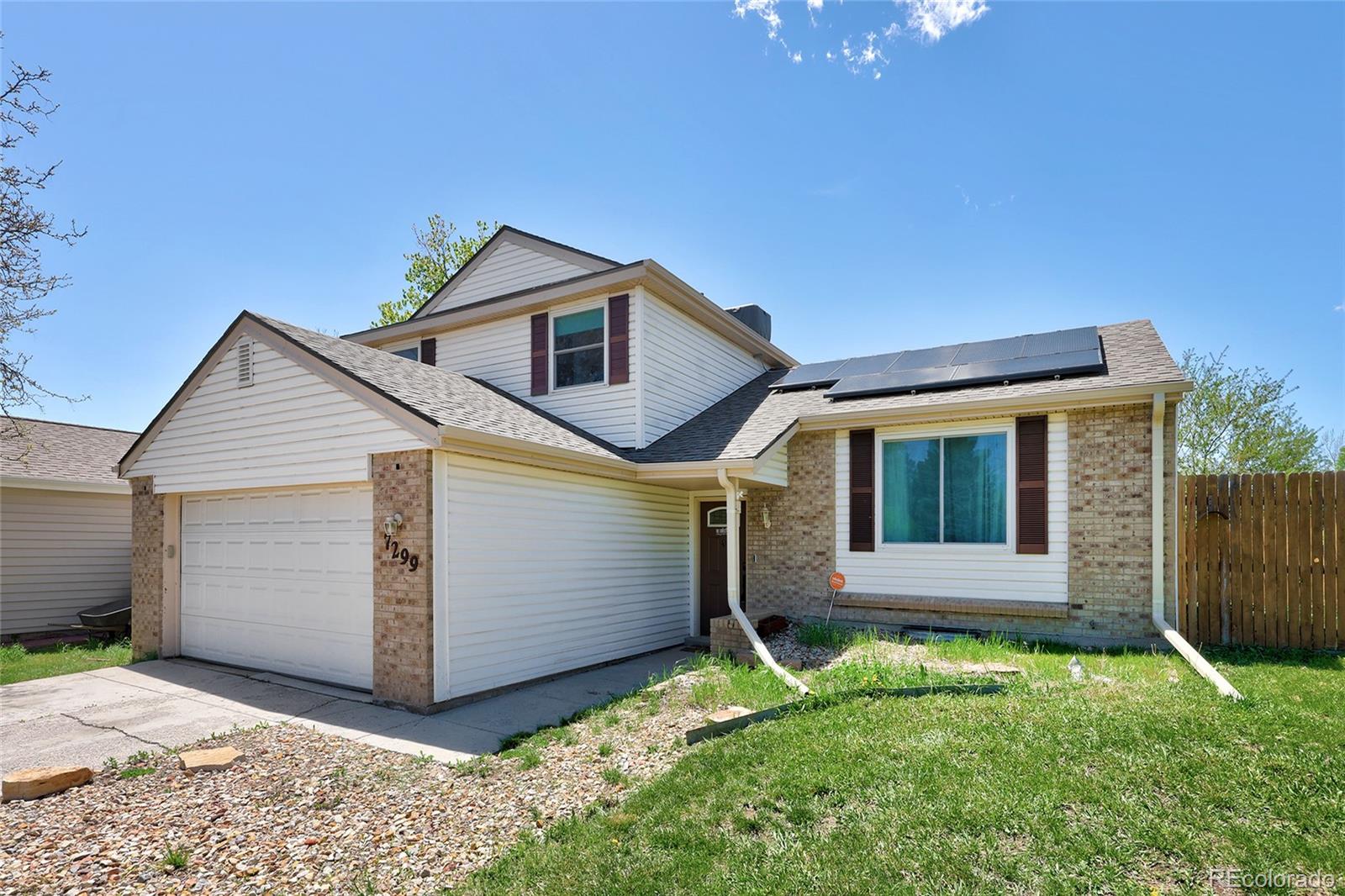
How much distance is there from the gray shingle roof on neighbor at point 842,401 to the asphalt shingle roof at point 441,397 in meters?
1.28

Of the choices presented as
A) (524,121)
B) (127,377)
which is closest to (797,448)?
(524,121)

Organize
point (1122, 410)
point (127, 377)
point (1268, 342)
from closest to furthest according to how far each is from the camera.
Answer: point (1122, 410) < point (127, 377) < point (1268, 342)

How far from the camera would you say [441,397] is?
8.54 meters

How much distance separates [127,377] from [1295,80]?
2179 cm

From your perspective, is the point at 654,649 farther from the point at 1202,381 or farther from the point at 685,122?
the point at 1202,381

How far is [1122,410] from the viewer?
8609 mm

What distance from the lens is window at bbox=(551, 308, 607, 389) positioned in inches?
436

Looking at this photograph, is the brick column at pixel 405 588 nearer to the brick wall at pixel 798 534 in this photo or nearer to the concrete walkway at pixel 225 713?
the concrete walkway at pixel 225 713

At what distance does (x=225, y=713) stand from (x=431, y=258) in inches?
879

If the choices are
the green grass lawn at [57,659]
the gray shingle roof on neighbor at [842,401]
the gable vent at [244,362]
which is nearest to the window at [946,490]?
the gray shingle roof on neighbor at [842,401]

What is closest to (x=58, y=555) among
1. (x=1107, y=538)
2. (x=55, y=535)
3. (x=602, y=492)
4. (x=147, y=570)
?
(x=55, y=535)

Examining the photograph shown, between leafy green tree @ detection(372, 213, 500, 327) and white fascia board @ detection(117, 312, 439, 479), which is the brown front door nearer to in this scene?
white fascia board @ detection(117, 312, 439, 479)

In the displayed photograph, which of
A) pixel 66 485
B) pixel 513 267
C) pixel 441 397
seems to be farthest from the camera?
pixel 66 485

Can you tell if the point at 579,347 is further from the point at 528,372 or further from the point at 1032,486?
the point at 1032,486
